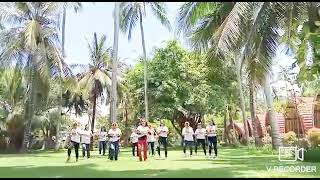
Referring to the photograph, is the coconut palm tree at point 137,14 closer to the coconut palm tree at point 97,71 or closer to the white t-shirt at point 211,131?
the coconut palm tree at point 97,71

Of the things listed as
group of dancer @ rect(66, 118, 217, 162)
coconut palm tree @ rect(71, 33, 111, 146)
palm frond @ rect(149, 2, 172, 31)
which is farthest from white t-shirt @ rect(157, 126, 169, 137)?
coconut palm tree @ rect(71, 33, 111, 146)

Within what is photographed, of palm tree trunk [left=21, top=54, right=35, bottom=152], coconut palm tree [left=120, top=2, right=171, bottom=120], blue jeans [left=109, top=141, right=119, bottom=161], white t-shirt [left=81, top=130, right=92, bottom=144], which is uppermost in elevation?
coconut palm tree [left=120, top=2, right=171, bottom=120]

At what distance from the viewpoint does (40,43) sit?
94.0 feet

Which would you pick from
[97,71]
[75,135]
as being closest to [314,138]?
[75,135]

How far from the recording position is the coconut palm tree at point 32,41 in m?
27.8

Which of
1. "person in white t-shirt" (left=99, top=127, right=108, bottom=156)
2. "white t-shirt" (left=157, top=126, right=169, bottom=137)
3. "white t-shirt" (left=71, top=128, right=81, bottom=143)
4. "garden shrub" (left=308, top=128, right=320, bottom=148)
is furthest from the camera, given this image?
"garden shrub" (left=308, top=128, right=320, bottom=148)

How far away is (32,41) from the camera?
2741cm

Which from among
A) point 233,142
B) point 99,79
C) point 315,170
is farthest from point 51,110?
point 315,170

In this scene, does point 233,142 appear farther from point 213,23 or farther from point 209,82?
point 213,23

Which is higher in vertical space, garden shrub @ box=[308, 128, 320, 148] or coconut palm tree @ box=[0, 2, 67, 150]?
coconut palm tree @ box=[0, 2, 67, 150]

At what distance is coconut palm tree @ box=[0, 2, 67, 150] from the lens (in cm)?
2781

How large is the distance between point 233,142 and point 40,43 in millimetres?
19451

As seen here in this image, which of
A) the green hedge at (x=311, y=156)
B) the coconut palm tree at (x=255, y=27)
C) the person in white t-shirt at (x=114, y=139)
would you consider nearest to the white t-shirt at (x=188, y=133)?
the person in white t-shirt at (x=114, y=139)

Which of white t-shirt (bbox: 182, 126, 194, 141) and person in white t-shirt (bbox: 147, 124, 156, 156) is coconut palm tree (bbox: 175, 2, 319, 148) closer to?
white t-shirt (bbox: 182, 126, 194, 141)
